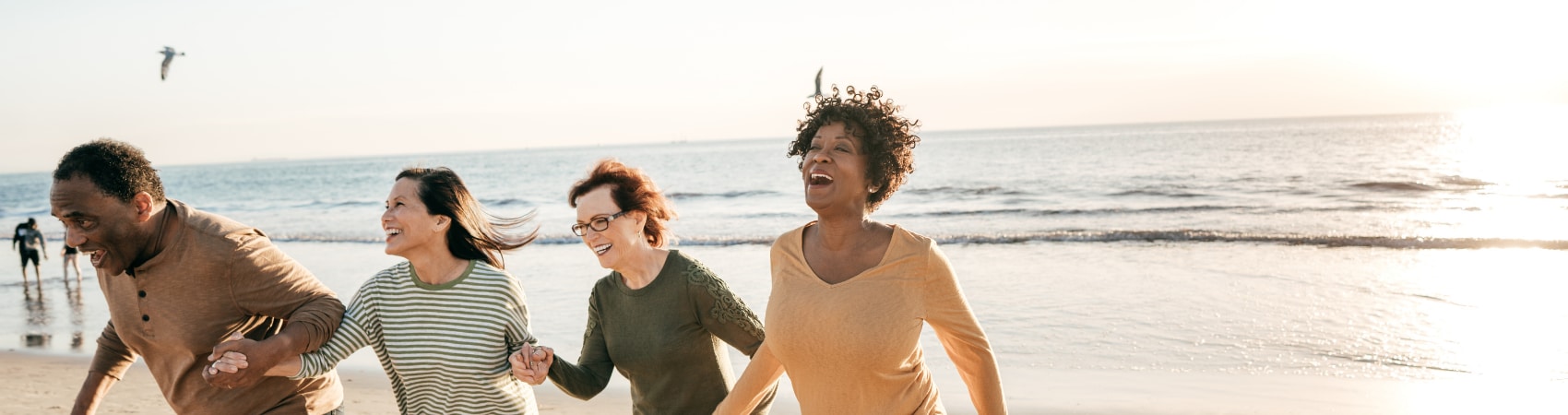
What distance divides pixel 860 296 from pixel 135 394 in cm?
751

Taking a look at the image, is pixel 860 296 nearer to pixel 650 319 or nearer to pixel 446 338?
pixel 650 319

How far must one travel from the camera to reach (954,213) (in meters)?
26.2

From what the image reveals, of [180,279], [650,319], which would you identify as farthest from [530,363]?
[180,279]

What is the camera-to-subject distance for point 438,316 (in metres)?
3.00

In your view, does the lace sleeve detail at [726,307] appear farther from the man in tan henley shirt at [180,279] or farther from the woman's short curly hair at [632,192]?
the man in tan henley shirt at [180,279]

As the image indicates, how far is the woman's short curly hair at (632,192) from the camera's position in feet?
10.7

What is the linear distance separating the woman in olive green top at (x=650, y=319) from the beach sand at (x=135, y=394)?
13.1 ft

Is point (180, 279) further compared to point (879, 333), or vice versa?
point (180, 279)

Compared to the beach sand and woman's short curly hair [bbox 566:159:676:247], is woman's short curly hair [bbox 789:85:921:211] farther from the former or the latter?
the beach sand

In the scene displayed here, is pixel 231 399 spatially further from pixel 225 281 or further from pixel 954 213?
pixel 954 213

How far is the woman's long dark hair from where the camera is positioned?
3.09 m

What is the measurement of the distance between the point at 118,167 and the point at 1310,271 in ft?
46.3

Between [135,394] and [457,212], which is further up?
[457,212]

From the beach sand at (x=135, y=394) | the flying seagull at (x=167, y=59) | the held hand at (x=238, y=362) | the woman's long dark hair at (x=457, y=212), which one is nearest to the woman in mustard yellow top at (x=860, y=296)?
the woman's long dark hair at (x=457, y=212)
